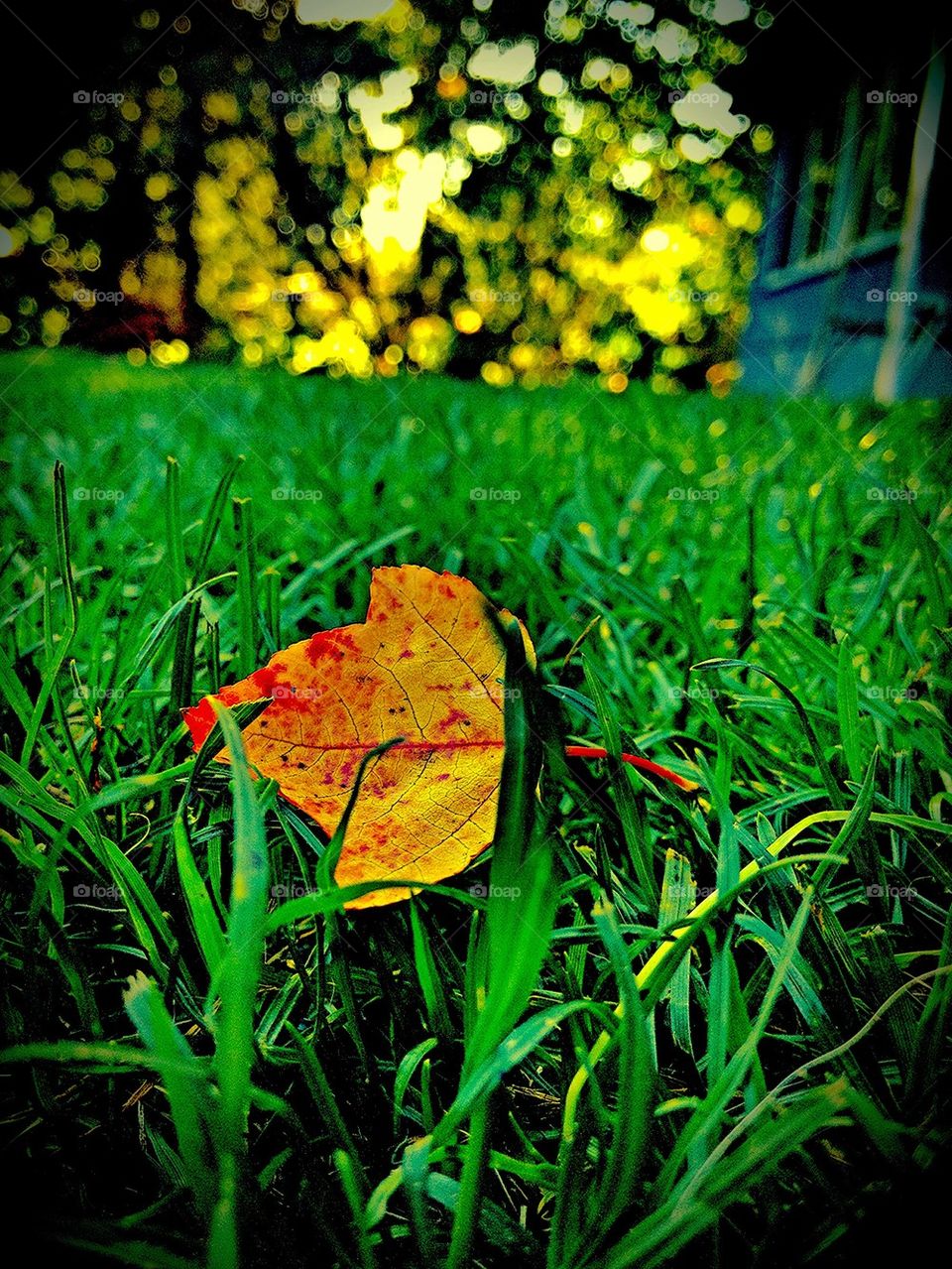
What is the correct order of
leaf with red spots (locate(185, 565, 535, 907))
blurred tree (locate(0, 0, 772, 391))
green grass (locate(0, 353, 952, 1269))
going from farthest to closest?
blurred tree (locate(0, 0, 772, 391))
leaf with red spots (locate(185, 565, 535, 907))
green grass (locate(0, 353, 952, 1269))

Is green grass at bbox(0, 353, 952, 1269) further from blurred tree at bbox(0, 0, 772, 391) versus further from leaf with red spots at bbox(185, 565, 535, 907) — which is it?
blurred tree at bbox(0, 0, 772, 391)

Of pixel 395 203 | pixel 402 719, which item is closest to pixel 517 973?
pixel 402 719

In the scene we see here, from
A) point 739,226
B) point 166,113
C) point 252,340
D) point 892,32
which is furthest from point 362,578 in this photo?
point 739,226

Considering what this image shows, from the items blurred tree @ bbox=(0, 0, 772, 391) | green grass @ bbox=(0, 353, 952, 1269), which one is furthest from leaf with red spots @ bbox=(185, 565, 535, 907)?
blurred tree @ bbox=(0, 0, 772, 391)

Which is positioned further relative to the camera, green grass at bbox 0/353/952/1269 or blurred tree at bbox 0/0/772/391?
blurred tree at bbox 0/0/772/391

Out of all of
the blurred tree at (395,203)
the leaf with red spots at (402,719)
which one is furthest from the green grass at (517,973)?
the blurred tree at (395,203)

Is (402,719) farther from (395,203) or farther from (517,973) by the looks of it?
(395,203)
